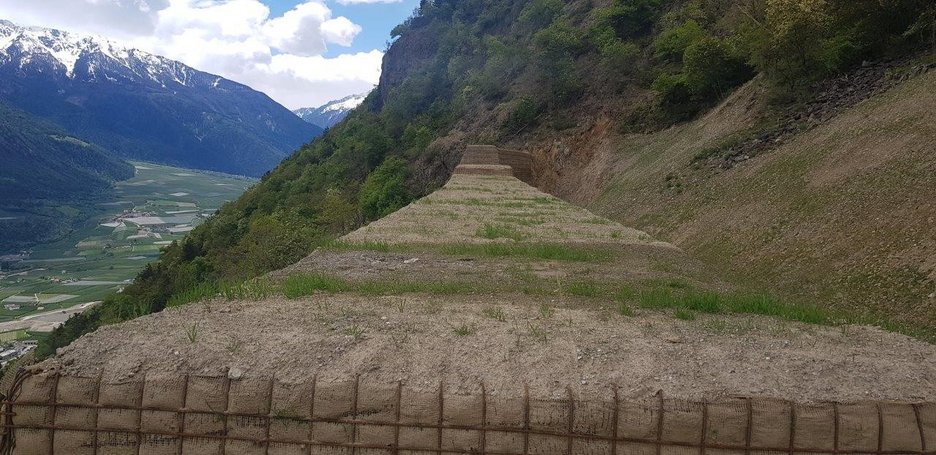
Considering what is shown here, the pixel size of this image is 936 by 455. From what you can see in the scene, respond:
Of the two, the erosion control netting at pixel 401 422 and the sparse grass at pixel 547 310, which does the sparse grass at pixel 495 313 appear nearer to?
the sparse grass at pixel 547 310

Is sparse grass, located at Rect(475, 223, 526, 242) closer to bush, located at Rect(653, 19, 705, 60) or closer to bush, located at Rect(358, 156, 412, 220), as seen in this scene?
bush, located at Rect(358, 156, 412, 220)

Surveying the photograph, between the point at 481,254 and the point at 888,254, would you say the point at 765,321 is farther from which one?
the point at 481,254

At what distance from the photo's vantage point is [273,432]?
Answer: 6066 mm

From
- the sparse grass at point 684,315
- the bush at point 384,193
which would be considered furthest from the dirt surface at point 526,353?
the bush at point 384,193

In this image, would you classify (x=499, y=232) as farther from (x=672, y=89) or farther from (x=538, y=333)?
(x=672, y=89)

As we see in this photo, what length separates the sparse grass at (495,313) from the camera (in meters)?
7.92

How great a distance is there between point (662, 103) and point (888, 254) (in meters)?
26.7

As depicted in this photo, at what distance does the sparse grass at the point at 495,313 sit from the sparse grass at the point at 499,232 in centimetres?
730

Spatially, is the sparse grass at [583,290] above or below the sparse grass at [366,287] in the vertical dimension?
below

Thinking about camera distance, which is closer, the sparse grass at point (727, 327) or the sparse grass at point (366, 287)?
the sparse grass at point (727, 327)

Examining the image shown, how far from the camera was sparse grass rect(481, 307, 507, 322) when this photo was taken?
7918 mm

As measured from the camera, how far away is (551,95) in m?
45.1

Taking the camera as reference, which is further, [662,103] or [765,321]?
[662,103]

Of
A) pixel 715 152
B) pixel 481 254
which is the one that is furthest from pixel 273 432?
pixel 715 152
